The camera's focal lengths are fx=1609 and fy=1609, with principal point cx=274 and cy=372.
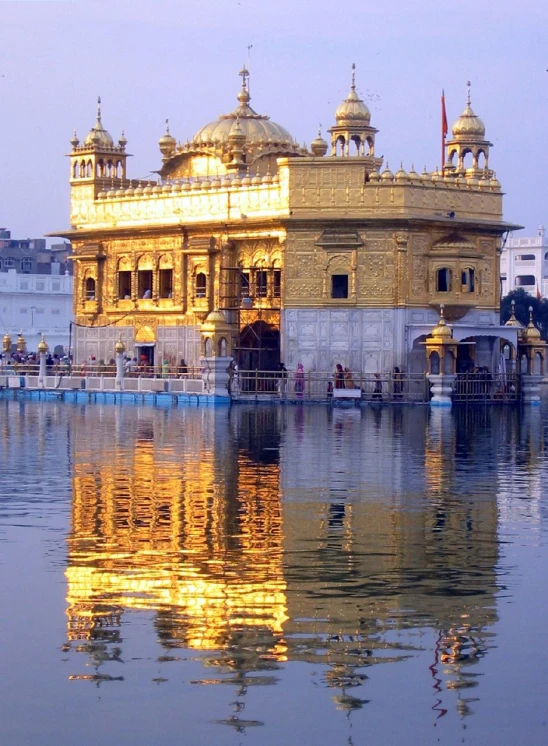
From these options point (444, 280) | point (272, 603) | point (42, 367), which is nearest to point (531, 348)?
point (444, 280)

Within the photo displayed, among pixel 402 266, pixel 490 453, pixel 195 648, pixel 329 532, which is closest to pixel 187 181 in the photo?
pixel 402 266

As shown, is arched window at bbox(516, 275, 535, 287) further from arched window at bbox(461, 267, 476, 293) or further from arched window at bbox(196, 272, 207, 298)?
arched window at bbox(461, 267, 476, 293)

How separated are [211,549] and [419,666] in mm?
4412

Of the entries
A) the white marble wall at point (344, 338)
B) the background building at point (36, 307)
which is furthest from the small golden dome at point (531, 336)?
the background building at point (36, 307)

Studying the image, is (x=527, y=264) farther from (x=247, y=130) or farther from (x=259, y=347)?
(x=259, y=347)

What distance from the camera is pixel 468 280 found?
145ft

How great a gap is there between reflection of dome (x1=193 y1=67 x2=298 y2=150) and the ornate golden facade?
57mm

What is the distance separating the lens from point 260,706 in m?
8.04

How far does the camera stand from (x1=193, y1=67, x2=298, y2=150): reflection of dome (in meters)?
49.3

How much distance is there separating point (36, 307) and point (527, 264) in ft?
112

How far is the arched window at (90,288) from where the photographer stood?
169ft

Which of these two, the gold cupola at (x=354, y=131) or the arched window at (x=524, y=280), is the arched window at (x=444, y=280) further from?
the arched window at (x=524, y=280)

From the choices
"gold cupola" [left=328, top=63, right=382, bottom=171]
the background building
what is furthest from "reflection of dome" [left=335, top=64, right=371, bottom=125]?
the background building

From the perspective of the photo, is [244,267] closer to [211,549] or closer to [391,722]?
[211,549]
